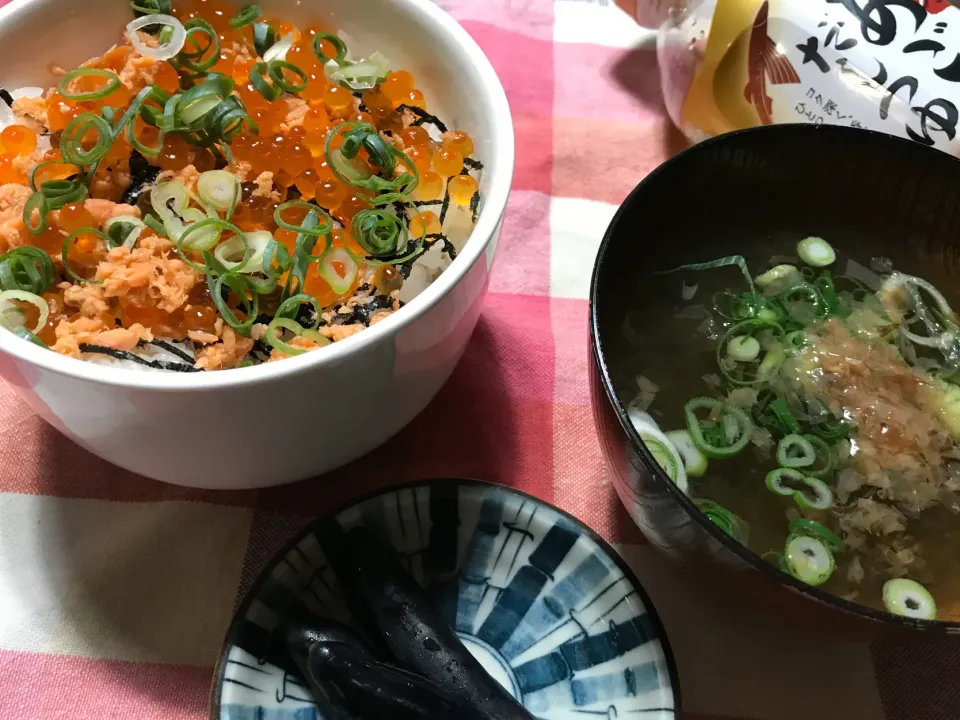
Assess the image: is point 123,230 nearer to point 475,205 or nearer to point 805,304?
point 475,205

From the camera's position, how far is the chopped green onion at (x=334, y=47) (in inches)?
28.8

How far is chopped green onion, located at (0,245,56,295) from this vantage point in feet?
1.95

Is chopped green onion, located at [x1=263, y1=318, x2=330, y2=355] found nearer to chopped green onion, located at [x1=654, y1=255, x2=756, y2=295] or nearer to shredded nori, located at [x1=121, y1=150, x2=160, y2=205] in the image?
shredded nori, located at [x1=121, y1=150, x2=160, y2=205]

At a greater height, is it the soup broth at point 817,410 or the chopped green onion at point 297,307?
the chopped green onion at point 297,307

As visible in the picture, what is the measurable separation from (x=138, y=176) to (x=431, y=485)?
35 cm

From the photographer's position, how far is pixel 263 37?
77 cm

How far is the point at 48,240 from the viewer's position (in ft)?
2.06

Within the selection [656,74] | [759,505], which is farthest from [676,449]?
[656,74]

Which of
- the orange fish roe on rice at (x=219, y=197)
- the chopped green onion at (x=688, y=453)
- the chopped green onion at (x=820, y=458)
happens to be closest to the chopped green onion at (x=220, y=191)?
the orange fish roe on rice at (x=219, y=197)

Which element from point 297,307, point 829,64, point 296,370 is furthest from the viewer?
point 829,64

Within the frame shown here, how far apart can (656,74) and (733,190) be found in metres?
0.40

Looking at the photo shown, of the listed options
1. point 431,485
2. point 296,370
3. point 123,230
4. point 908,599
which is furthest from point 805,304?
point 123,230

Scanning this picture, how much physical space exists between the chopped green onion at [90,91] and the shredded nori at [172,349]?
8.9 inches

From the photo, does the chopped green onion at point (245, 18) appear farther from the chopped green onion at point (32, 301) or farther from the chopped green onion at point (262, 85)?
the chopped green onion at point (32, 301)
